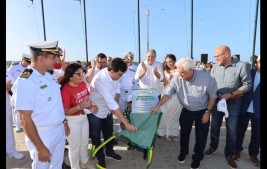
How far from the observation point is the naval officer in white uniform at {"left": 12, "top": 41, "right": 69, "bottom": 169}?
209 cm

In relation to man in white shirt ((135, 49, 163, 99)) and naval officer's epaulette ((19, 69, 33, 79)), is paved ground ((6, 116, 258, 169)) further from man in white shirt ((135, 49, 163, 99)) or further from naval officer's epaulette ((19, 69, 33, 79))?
naval officer's epaulette ((19, 69, 33, 79))

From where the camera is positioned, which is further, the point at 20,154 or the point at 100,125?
the point at 20,154

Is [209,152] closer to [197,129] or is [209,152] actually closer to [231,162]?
[231,162]

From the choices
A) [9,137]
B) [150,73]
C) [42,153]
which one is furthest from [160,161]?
[9,137]

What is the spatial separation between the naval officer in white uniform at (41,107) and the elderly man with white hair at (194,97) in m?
1.65

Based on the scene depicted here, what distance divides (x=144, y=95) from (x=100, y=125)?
907mm

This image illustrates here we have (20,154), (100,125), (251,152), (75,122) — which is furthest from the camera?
(20,154)

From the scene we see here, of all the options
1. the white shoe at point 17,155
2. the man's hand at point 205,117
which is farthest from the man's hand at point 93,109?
the white shoe at point 17,155

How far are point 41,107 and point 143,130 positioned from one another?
65.1 inches
